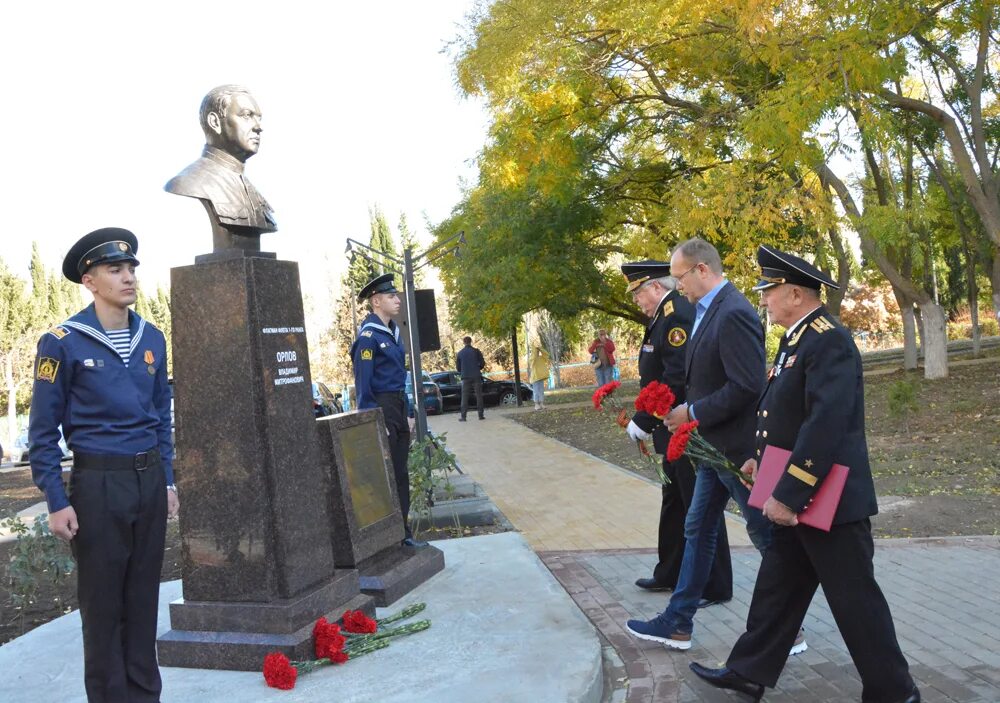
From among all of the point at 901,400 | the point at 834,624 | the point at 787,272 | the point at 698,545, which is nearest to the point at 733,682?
the point at 698,545

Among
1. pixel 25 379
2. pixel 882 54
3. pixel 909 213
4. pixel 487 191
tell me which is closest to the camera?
pixel 882 54

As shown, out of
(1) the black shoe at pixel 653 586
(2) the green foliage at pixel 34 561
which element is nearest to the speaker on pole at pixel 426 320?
(2) the green foliage at pixel 34 561

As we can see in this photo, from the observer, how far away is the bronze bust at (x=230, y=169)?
506 centimetres

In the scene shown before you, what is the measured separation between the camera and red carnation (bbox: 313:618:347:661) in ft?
15.3

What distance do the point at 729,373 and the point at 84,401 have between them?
309 cm

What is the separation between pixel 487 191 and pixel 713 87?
7.51 metres

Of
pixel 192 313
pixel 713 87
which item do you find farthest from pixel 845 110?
pixel 192 313

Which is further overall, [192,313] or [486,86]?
[486,86]

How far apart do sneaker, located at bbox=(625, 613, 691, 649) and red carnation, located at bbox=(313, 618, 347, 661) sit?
Answer: 1.65 metres

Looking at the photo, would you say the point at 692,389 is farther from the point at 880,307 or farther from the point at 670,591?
the point at 880,307

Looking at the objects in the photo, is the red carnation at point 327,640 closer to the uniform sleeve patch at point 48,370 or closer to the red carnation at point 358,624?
the red carnation at point 358,624

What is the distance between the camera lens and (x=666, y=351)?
566 centimetres

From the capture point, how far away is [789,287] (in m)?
4.01

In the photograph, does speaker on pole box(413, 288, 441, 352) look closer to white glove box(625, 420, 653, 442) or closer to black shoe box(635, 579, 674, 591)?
black shoe box(635, 579, 674, 591)
